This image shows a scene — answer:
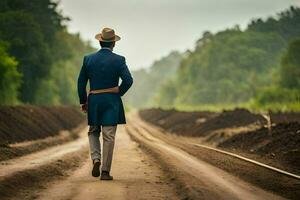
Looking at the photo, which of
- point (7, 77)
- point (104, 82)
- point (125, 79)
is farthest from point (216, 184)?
point (7, 77)

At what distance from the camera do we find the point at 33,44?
65.2 metres

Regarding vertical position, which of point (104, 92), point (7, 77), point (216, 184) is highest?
point (7, 77)

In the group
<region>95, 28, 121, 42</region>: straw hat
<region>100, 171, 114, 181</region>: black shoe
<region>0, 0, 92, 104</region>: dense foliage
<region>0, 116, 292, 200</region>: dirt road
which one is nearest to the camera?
<region>0, 116, 292, 200</region>: dirt road

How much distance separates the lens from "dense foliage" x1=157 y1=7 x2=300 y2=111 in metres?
67.6

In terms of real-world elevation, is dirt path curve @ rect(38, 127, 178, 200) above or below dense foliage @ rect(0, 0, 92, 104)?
below

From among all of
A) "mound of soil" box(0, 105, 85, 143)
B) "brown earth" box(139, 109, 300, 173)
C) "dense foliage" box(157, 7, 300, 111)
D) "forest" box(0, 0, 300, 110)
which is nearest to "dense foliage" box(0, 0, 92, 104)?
"forest" box(0, 0, 300, 110)

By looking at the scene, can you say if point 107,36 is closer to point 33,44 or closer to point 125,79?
point 125,79

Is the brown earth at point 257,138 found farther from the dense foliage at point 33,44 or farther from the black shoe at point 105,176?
the dense foliage at point 33,44

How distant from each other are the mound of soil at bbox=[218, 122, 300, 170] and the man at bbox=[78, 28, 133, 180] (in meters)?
6.08

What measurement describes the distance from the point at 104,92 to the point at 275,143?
11614 mm

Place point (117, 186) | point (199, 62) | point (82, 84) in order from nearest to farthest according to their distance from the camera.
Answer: point (117, 186) → point (82, 84) → point (199, 62)

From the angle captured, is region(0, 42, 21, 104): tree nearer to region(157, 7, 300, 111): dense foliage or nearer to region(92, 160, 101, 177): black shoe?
region(157, 7, 300, 111): dense foliage

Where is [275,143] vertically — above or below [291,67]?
below

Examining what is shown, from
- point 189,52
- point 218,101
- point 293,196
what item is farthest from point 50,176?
point 189,52
